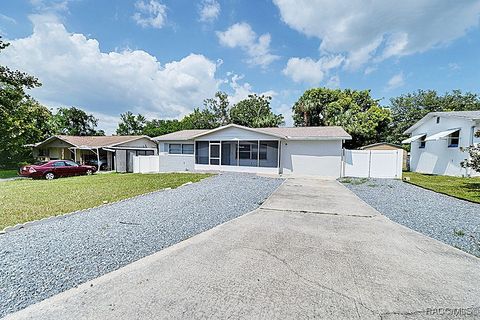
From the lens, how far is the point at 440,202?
26.0 ft

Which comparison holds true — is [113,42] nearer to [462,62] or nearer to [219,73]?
[219,73]

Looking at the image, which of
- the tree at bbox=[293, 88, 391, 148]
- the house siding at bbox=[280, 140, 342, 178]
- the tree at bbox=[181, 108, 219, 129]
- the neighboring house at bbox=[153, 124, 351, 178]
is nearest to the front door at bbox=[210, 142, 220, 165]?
the neighboring house at bbox=[153, 124, 351, 178]

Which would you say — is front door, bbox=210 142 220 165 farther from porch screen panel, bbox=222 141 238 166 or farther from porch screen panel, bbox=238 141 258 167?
porch screen panel, bbox=238 141 258 167

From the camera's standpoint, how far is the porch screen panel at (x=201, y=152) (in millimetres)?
17609

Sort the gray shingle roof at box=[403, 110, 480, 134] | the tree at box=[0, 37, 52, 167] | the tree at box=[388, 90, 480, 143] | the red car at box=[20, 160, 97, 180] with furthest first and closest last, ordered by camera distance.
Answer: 1. the tree at box=[388, 90, 480, 143]
2. the tree at box=[0, 37, 52, 167]
3. the red car at box=[20, 160, 97, 180]
4. the gray shingle roof at box=[403, 110, 480, 134]

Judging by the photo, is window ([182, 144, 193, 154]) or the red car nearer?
the red car

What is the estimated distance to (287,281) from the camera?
303 centimetres

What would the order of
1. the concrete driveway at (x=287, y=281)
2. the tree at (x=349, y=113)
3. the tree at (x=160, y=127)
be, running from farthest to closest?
1. the tree at (x=160, y=127)
2. the tree at (x=349, y=113)
3. the concrete driveway at (x=287, y=281)

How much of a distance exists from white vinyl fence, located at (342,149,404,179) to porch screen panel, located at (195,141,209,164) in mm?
9952

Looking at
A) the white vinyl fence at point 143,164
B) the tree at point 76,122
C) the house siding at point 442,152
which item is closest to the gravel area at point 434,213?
the house siding at point 442,152

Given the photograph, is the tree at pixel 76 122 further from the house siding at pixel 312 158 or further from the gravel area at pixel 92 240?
the gravel area at pixel 92 240

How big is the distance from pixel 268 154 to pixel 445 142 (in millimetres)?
12638

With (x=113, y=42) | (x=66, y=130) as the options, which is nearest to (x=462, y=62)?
(x=113, y=42)

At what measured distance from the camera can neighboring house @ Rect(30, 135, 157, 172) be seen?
1939cm
